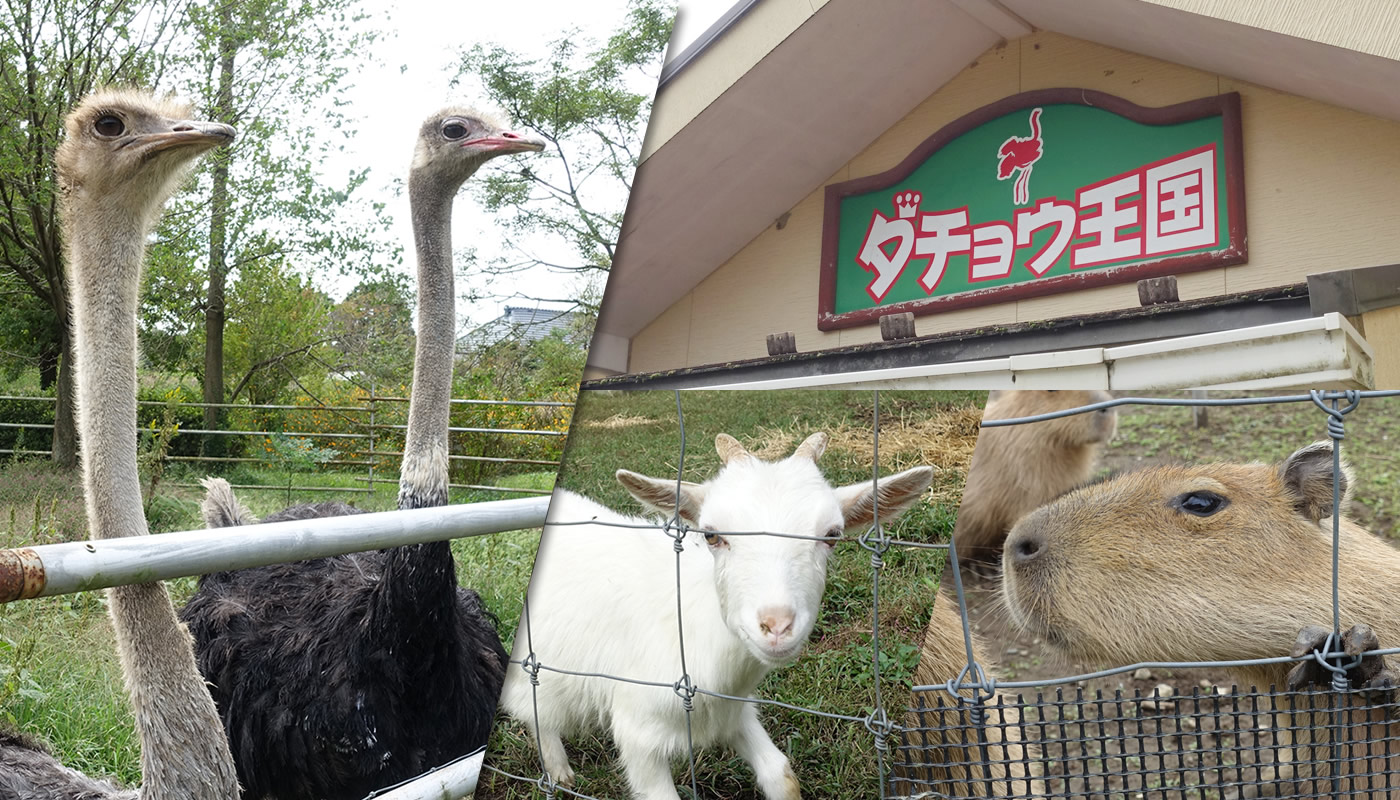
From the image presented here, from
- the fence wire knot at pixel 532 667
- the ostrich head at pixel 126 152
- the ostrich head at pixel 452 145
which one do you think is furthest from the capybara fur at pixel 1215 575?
the ostrich head at pixel 126 152

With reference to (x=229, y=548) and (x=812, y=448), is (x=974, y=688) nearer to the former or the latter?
(x=812, y=448)

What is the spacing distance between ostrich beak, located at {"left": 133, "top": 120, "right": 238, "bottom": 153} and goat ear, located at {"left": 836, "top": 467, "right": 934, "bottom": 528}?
4.91 feet

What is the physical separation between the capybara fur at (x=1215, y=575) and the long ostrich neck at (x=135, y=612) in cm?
110

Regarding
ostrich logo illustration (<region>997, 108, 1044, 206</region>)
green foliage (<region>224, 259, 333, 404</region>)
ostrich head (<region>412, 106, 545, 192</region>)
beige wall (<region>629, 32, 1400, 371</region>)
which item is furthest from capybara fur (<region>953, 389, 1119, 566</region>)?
ostrich logo illustration (<region>997, 108, 1044, 206</region>)

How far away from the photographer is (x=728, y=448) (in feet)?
1.37

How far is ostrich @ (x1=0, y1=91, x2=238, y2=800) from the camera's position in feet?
4.01

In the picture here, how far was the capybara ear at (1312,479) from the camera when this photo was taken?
458 millimetres

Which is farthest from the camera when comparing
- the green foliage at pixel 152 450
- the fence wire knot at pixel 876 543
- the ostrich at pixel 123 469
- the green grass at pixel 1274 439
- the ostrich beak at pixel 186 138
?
the green foliage at pixel 152 450

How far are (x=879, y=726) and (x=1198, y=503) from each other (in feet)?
0.72

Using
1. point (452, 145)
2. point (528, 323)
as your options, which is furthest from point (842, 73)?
point (528, 323)

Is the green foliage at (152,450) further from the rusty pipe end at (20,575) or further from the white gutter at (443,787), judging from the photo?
the rusty pipe end at (20,575)

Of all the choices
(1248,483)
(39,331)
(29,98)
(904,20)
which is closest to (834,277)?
(904,20)

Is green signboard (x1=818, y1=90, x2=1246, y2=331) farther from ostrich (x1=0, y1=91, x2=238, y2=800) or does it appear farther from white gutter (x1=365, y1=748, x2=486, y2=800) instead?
white gutter (x1=365, y1=748, x2=486, y2=800)

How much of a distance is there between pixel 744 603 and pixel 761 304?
395 cm
